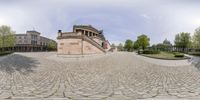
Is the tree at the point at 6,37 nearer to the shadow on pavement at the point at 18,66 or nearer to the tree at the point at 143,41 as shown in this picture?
the shadow on pavement at the point at 18,66

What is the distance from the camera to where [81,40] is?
22109 millimetres

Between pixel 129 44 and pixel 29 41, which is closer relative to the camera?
pixel 29 41

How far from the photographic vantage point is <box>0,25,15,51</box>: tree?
35938 mm

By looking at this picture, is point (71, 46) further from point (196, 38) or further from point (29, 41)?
point (29, 41)

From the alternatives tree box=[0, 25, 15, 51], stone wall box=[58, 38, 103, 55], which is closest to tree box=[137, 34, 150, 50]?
stone wall box=[58, 38, 103, 55]

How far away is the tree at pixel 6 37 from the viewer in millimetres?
35938

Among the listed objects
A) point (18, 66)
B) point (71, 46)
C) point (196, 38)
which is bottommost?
point (18, 66)

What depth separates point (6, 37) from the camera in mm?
36531

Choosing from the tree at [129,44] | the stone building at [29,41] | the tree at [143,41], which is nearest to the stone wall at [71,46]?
the tree at [143,41]

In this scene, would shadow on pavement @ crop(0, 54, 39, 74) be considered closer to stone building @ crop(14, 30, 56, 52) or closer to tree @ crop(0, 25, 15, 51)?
tree @ crop(0, 25, 15, 51)

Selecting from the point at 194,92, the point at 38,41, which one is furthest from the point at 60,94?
the point at 38,41

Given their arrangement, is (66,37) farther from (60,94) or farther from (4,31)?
(4,31)

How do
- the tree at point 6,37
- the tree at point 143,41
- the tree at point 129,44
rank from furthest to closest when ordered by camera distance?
1. the tree at point 129,44
2. the tree at point 143,41
3. the tree at point 6,37

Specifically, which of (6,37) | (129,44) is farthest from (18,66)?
(129,44)
